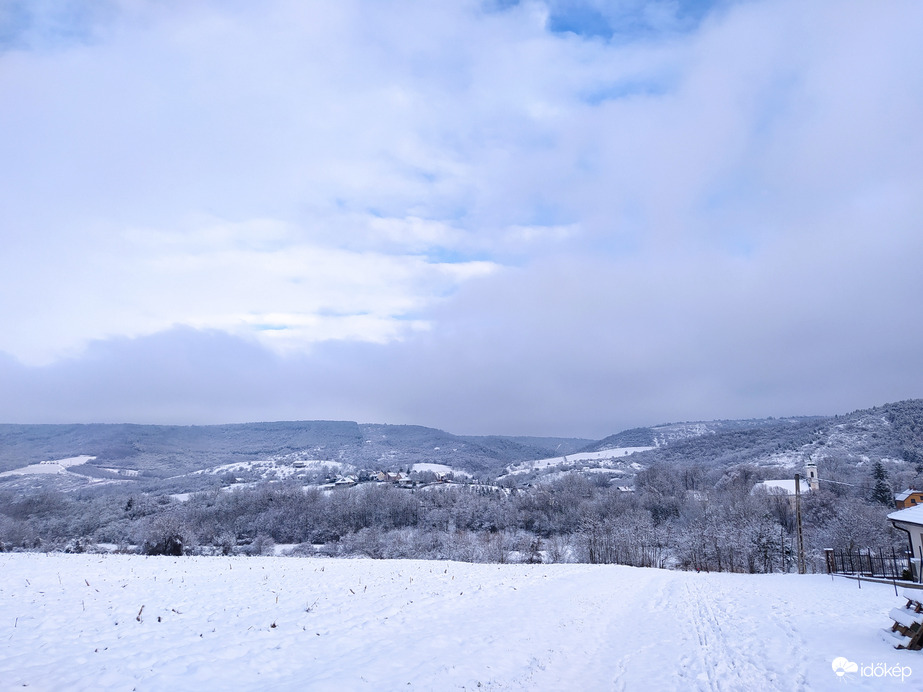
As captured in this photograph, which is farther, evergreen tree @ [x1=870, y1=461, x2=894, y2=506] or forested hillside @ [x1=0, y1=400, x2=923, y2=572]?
evergreen tree @ [x1=870, y1=461, x2=894, y2=506]

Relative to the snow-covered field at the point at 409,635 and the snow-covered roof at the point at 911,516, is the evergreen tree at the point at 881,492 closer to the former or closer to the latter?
the snow-covered roof at the point at 911,516

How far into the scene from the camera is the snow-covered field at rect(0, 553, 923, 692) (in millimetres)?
8727

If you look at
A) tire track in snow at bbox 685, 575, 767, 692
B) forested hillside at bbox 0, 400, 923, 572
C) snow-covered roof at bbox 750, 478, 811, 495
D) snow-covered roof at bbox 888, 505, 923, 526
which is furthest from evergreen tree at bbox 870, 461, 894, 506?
tire track in snow at bbox 685, 575, 767, 692

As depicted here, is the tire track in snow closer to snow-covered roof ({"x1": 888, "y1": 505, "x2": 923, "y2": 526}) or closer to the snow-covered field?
the snow-covered field

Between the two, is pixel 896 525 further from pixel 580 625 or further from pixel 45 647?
pixel 45 647

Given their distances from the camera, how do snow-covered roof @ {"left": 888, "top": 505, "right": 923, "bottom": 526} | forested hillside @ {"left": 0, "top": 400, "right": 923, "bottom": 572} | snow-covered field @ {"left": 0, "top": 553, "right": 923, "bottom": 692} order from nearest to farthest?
snow-covered field @ {"left": 0, "top": 553, "right": 923, "bottom": 692}
snow-covered roof @ {"left": 888, "top": 505, "right": 923, "bottom": 526}
forested hillside @ {"left": 0, "top": 400, "right": 923, "bottom": 572}

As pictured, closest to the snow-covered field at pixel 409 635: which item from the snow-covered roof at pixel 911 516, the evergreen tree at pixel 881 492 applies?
the snow-covered roof at pixel 911 516

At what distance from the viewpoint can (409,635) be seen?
460 inches

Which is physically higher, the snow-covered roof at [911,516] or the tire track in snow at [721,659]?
the snow-covered roof at [911,516]

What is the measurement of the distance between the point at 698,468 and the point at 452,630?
150835 millimetres

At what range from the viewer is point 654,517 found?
9506 centimetres

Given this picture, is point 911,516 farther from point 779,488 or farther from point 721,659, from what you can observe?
point 779,488

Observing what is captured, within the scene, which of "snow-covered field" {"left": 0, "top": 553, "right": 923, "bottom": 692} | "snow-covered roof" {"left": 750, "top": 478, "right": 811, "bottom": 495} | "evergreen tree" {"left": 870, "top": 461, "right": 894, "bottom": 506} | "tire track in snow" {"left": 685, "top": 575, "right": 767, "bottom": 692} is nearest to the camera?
"snow-covered field" {"left": 0, "top": 553, "right": 923, "bottom": 692}

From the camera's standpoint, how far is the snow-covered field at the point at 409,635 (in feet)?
28.6
